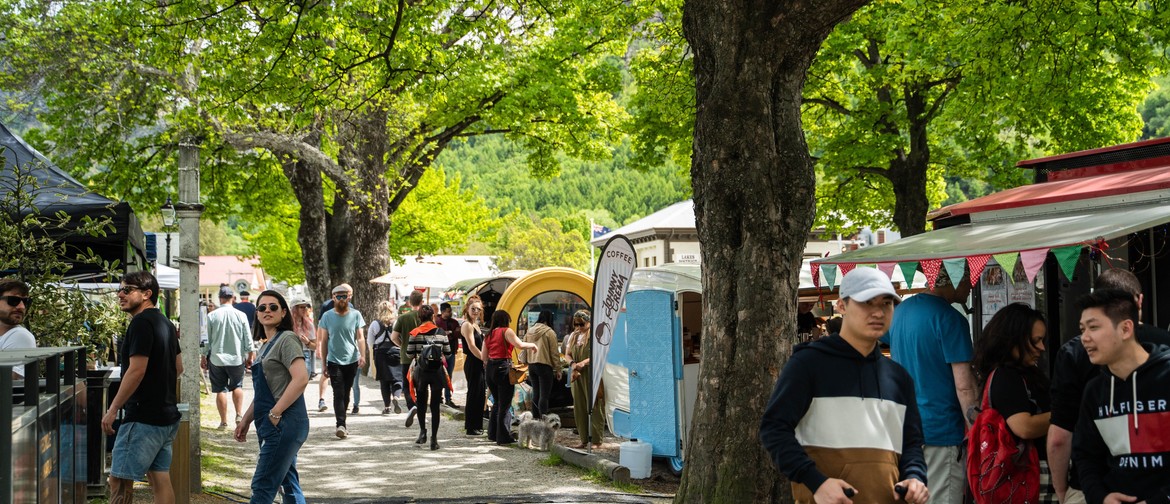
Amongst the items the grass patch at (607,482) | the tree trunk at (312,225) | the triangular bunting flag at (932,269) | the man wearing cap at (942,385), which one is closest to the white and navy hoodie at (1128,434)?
the man wearing cap at (942,385)

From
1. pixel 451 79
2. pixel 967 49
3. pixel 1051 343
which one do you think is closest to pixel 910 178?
pixel 967 49

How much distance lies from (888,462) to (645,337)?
708 cm

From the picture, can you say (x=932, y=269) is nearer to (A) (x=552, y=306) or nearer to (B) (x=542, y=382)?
(B) (x=542, y=382)

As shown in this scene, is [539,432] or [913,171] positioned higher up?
[913,171]

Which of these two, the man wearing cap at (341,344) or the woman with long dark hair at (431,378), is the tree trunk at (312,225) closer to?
the man wearing cap at (341,344)

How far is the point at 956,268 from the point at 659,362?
14.7 feet

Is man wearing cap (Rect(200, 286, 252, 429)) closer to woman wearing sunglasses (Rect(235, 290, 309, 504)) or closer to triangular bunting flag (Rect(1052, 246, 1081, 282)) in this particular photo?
woman wearing sunglasses (Rect(235, 290, 309, 504))

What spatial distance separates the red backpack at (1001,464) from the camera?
539 cm

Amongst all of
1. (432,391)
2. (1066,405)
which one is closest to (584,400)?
(432,391)

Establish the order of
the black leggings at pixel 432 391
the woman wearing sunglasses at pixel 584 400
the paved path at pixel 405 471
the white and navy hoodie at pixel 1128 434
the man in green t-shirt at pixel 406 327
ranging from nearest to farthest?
the white and navy hoodie at pixel 1128 434 → the paved path at pixel 405 471 → the woman wearing sunglasses at pixel 584 400 → the black leggings at pixel 432 391 → the man in green t-shirt at pixel 406 327

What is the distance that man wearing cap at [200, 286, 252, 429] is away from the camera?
14102mm

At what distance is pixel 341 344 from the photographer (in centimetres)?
1426

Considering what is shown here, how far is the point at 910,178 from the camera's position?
23219 millimetres

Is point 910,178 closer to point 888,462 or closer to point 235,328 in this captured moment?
point 235,328
